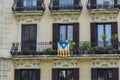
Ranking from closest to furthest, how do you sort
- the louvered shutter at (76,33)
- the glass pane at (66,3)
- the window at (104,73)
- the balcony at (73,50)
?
1. the balcony at (73,50)
2. the window at (104,73)
3. the louvered shutter at (76,33)
4. the glass pane at (66,3)

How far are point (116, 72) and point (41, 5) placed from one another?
7.04 metres

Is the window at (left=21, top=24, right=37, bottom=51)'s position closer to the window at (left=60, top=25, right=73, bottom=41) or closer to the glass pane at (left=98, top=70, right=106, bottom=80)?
the window at (left=60, top=25, right=73, bottom=41)

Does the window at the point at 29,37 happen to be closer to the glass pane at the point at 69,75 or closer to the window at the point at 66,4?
the window at the point at 66,4

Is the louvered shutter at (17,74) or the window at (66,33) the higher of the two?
the window at (66,33)

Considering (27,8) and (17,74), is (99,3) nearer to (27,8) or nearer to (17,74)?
(27,8)

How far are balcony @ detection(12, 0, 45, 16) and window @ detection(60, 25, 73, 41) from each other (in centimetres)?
193

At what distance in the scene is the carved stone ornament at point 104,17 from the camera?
1393 inches

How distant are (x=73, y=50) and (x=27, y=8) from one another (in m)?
4.50

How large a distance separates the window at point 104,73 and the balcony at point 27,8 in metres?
5.56

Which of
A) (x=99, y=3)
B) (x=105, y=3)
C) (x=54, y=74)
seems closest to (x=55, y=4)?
(x=99, y=3)

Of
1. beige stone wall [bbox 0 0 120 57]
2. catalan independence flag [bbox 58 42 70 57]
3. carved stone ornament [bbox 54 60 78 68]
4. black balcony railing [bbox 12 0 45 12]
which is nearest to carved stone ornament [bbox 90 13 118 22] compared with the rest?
beige stone wall [bbox 0 0 120 57]

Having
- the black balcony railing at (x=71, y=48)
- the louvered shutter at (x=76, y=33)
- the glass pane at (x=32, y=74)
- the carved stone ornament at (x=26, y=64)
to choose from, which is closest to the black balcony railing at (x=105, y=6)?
the louvered shutter at (x=76, y=33)

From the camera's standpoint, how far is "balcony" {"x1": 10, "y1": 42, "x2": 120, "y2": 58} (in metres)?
34.6

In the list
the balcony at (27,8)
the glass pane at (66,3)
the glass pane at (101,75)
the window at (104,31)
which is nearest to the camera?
the glass pane at (101,75)
